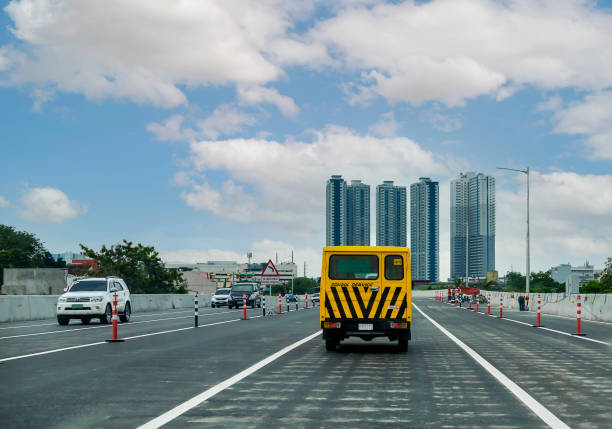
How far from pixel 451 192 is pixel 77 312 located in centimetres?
16301

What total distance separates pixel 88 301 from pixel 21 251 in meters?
93.4

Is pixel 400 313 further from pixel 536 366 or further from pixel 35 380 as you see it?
pixel 35 380

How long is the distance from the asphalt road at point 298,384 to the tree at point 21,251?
100070 mm

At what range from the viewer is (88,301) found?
Result: 28.4 m

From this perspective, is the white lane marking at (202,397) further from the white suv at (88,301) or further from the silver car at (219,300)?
the silver car at (219,300)

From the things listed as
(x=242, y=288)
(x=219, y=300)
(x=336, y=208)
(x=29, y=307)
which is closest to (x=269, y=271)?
(x=242, y=288)

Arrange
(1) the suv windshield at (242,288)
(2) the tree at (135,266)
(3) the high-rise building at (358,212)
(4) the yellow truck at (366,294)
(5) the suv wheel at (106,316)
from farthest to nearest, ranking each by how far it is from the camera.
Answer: (3) the high-rise building at (358,212) < (2) the tree at (135,266) < (1) the suv windshield at (242,288) < (5) the suv wheel at (106,316) < (4) the yellow truck at (366,294)

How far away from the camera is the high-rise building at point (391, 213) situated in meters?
194

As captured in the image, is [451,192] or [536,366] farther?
[451,192]

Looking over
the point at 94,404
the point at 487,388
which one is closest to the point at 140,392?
the point at 94,404

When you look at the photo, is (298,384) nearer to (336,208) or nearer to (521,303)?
(521,303)

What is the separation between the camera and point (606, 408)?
886 cm

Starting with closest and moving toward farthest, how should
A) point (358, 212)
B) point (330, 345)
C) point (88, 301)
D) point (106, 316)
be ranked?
point (330, 345) → point (88, 301) → point (106, 316) → point (358, 212)

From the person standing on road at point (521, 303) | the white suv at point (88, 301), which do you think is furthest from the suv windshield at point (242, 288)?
the white suv at point (88, 301)
